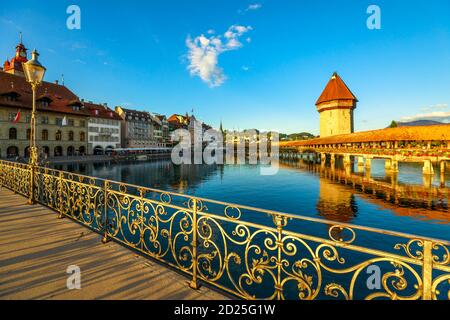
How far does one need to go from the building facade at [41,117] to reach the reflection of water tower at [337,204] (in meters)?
39.6

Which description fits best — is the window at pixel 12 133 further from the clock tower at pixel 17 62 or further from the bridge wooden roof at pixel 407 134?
the bridge wooden roof at pixel 407 134

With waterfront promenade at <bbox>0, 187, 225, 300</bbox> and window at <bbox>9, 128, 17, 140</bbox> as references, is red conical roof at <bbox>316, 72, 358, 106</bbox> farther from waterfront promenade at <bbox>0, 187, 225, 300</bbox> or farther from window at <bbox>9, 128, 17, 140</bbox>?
waterfront promenade at <bbox>0, 187, 225, 300</bbox>

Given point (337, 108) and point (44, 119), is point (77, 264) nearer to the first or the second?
point (44, 119)

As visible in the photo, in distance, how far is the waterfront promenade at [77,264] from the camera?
3.09 meters

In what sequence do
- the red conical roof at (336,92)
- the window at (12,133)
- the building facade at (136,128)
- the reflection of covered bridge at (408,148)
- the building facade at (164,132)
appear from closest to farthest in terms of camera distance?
1. the reflection of covered bridge at (408,148)
2. the window at (12,133)
3. the red conical roof at (336,92)
4. the building facade at (136,128)
5. the building facade at (164,132)

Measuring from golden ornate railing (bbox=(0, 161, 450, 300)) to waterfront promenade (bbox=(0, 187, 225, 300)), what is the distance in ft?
0.96

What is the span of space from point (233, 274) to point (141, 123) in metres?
79.4

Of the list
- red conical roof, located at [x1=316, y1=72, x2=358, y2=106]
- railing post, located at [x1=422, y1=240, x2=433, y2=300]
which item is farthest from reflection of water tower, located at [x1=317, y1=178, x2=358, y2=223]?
red conical roof, located at [x1=316, y1=72, x2=358, y2=106]

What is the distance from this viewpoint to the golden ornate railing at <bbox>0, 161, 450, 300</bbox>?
7.73ft

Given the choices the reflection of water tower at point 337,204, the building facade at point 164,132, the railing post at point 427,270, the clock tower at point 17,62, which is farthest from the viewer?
the building facade at point 164,132

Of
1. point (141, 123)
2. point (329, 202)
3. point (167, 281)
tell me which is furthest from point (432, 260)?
point (141, 123)

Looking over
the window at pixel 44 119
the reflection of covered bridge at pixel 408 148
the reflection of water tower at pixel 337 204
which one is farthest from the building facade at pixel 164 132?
the reflection of water tower at pixel 337 204

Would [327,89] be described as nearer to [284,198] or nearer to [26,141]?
[284,198]

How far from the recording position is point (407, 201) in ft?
54.2
